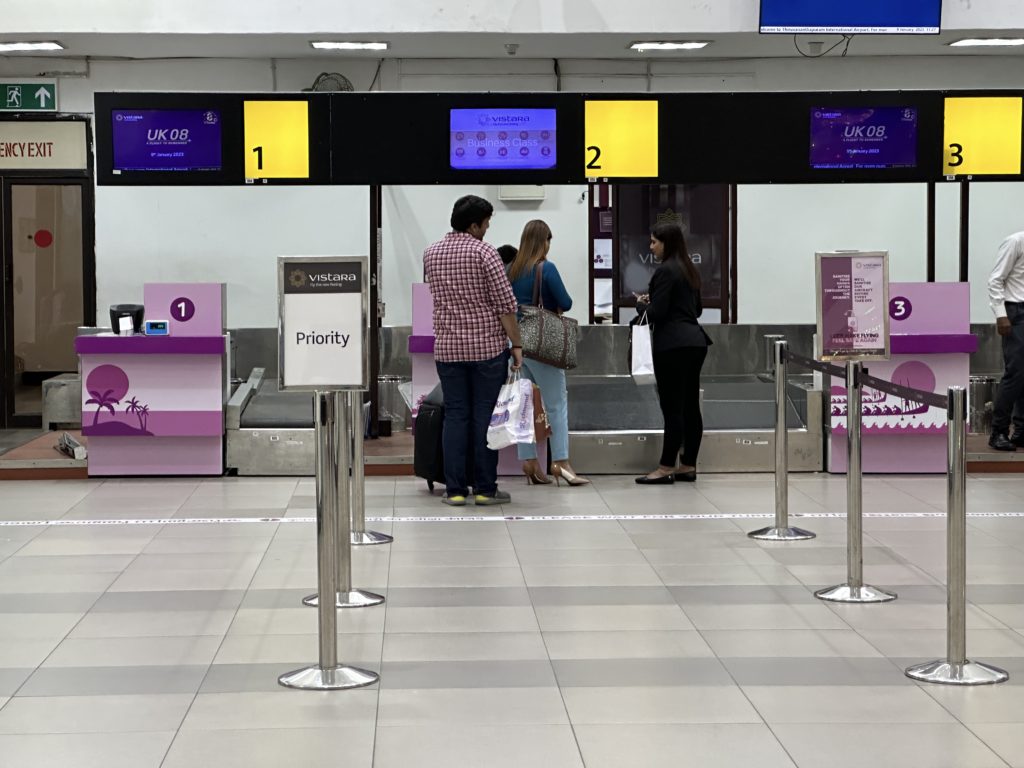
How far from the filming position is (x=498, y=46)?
38.8ft

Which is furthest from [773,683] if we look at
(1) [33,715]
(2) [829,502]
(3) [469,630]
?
(2) [829,502]

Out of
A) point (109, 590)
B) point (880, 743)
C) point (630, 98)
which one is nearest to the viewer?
point (880, 743)

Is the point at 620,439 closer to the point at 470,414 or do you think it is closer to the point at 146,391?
the point at 470,414

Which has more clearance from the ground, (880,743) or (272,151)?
(272,151)

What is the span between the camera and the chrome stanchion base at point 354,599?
5730mm

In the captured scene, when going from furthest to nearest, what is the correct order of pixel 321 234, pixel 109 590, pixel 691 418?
1. pixel 321 234
2. pixel 691 418
3. pixel 109 590

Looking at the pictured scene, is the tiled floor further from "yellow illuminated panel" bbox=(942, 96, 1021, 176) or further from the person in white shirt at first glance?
"yellow illuminated panel" bbox=(942, 96, 1021, 176)

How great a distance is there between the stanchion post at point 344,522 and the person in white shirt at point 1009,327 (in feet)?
18.6

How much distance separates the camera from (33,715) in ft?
14.1

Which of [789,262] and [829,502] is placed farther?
[789,262]

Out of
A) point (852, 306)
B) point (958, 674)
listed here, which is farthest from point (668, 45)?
point (958, 674)

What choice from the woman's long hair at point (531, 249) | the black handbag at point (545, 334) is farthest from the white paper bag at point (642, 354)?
the woman's long hair at point (531, 249)

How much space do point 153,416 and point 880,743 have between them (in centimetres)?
639

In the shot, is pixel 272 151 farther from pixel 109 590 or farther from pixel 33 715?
pixel 33 715
